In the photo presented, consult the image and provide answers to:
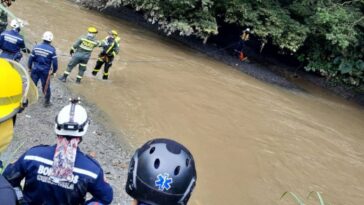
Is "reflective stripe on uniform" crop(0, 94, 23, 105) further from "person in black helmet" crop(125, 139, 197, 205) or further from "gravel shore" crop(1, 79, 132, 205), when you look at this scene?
"gravel shore" crop(1, 79, 132, 205)

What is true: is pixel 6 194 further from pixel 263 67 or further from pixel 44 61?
pixel 263 67

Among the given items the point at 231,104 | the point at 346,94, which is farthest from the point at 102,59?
the point at 346,94

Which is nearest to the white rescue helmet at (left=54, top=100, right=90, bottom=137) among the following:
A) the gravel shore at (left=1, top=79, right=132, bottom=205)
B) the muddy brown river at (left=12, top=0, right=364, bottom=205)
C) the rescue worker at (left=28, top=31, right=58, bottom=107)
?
the gravel shore at (left=1, top=79, right=132, bottom=205)

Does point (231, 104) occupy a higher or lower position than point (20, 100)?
lower

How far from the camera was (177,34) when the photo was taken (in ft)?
61.1

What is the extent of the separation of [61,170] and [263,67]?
51.9ft

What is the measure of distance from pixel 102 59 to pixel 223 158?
3994 mm

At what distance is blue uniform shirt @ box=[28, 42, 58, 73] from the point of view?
7.86 m

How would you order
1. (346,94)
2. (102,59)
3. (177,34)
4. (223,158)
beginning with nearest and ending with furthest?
(223,158) → (102,59) → (346,94) → (177,34)

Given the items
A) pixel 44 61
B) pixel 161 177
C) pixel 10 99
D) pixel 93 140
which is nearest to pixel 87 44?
pixel 44 61

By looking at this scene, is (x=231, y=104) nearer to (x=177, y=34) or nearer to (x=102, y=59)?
(x=102, y=59)

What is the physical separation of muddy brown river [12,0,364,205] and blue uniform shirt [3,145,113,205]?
4.14 meters

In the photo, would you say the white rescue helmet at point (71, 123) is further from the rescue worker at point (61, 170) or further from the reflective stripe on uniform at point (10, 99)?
the reflective stripe on uniform at point (10, 99)

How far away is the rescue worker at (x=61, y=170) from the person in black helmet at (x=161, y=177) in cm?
61
